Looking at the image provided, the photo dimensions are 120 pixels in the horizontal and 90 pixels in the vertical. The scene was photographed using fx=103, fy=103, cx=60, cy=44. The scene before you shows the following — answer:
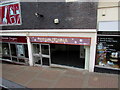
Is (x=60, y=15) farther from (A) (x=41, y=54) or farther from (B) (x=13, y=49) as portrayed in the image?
(B) (x=13, y=49)

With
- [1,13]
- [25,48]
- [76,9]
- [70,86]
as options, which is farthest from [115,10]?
[1,13]

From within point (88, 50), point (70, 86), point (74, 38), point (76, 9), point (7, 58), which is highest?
point (76, 9)

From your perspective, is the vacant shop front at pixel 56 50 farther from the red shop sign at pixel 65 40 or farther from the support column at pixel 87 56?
the support column at pixel 87 56

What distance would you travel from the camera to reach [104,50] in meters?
6.77

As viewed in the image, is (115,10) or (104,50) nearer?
(115,10)

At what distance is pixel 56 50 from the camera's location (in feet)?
29.9

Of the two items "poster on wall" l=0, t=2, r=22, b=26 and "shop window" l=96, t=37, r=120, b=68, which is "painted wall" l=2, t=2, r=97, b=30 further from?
"shop window" l=96, t=37, r=120, b=68

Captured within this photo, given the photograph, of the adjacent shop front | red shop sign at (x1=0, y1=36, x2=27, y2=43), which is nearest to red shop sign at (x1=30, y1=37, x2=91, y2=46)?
red shop sign at (x1=0, y1=36, x2=27, y2=43)

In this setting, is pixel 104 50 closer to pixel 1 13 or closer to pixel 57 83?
pixel 57 83

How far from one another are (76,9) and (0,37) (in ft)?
25.7

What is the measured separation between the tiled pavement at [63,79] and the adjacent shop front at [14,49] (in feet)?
6.45

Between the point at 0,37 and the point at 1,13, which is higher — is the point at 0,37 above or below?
below

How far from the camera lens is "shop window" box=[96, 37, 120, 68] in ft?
21.1

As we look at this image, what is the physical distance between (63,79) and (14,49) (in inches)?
232
